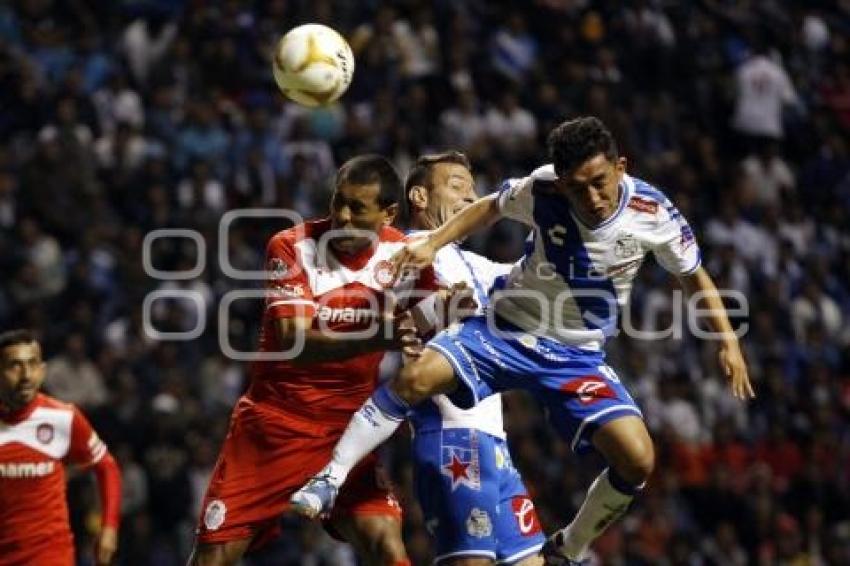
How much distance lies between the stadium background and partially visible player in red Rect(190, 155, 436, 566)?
5076mm

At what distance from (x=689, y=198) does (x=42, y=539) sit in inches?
408

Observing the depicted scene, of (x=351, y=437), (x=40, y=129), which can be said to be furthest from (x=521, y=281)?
(x=40, y=129)

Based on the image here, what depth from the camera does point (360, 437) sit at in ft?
27.3

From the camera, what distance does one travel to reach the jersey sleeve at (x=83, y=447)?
32.4 feet

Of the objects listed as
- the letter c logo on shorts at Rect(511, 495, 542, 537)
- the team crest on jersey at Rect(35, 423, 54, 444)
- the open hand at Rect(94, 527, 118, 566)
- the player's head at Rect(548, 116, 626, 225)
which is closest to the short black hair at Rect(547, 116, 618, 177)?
the player's head at Rect(548, 116, 626, 225)

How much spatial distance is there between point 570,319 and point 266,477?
1667 mm

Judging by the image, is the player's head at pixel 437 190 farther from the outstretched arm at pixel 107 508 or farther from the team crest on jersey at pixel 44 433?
the team crest on jersey at pixel 44 433

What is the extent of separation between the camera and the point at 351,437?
8.34 meters

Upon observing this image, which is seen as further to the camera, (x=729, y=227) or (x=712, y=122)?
(x=712, y=122)

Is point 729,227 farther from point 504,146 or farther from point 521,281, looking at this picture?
point 521,281

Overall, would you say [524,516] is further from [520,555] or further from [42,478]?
[42,478]

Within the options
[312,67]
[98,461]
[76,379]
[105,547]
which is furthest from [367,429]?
[76,379]

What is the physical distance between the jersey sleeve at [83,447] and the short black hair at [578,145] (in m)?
3.26

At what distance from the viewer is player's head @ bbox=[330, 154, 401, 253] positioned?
8.42m
